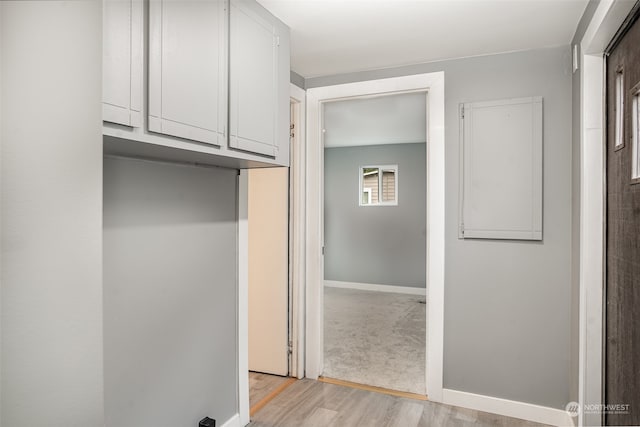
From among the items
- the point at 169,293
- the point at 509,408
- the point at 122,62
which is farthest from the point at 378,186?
the point at 122,62

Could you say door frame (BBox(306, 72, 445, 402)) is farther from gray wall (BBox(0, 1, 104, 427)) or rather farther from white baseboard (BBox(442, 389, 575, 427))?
gray wall (BBox(0, 1, 104, 427))

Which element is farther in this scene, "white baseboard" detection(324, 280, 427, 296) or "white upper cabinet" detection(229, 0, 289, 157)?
"white baseboard" detection(324, 280, 427, 296)

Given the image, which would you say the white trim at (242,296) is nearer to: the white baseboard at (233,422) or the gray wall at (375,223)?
the white baseboard at (233,422)

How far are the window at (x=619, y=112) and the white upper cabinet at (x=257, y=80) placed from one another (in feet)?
5.11

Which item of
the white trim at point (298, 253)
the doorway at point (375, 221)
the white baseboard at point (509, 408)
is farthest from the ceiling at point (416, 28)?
the white baseboard at point (509, 408)

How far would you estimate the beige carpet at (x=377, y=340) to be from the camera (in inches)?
128

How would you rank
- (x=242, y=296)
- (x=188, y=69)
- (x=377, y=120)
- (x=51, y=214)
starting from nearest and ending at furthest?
(x=51, y=214)
(x=188, y=69)
(x=242, y=296)
(x=377, y=120)

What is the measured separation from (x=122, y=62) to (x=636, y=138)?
187cm

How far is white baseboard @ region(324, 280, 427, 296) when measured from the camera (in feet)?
22.0

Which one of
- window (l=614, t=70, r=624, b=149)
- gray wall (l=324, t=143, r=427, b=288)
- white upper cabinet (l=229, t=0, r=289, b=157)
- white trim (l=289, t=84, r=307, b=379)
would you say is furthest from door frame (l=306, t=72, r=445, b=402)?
gray wall (l=324, t=143, r=427, b=288)

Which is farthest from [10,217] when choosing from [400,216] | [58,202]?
[400,216]

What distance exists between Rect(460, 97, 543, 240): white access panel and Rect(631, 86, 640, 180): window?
976 millimetres

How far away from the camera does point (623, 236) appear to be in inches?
65.5

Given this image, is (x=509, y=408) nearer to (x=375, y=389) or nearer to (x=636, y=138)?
(x=375, y=389)
